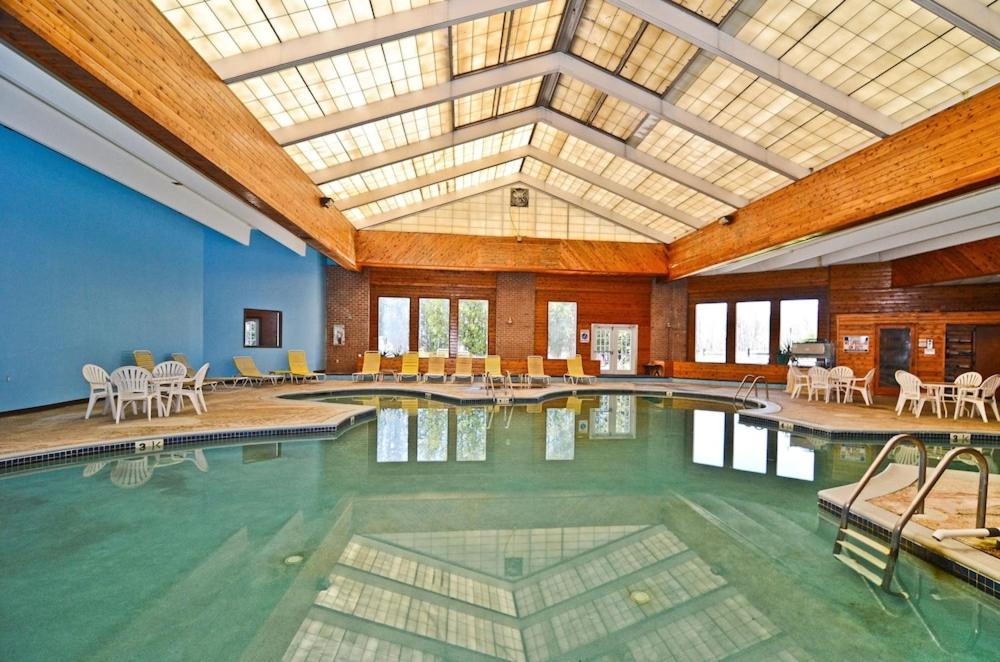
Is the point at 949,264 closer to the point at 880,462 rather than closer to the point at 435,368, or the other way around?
the point at 880,462

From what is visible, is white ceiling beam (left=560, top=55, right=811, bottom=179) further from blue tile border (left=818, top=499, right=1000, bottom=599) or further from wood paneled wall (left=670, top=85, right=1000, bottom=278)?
blue tile border (left=818, top=499, right=1000, bottom=599)

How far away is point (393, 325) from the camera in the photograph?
15.6m

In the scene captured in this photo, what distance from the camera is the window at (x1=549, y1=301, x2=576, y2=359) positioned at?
15859mm

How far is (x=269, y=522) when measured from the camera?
3648 millimetres

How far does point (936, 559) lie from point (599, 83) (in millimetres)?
7846

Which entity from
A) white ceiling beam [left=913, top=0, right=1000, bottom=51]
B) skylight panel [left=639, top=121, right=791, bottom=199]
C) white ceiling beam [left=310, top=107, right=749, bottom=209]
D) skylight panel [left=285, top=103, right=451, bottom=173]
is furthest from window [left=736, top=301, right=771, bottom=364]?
white ceiling beam [left=913, top=0, right=1000, bottom=51]

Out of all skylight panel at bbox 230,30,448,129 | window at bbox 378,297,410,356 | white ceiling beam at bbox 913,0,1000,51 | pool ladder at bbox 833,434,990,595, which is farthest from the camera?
window at bbox 378,297,410,356

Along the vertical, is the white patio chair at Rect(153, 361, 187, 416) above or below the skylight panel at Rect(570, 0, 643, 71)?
below

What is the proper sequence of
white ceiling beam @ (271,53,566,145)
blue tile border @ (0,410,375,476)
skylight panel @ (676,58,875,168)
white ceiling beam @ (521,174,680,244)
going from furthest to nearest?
1. white ceiling beam @ (521,174,680,244)
2. white ceiling beam @ (271,53,566,145)
3. skylight panel @ (676,58,875,168)
4. blue tile border @ (0,410,375,476)

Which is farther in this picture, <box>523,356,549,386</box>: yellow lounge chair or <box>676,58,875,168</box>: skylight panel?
<box>523,356,549,386</box>: yellow lounge chair

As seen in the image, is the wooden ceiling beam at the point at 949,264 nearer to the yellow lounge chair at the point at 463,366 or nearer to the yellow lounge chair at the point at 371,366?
the yellow lounge chair at the point at 463,366

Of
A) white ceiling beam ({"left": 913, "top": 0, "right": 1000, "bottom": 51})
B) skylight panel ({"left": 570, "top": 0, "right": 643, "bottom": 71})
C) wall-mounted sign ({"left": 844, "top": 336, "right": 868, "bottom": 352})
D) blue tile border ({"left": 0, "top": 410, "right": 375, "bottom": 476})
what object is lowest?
blue tile border ({"left": 0, "top": 410, "right": 375, "bottom": 476})

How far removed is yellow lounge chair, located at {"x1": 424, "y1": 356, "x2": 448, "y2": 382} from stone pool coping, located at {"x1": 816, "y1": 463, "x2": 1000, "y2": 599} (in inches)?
430

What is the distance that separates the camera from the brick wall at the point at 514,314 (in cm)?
1555
